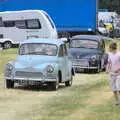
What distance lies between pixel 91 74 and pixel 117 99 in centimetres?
1157

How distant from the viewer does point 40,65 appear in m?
19.0

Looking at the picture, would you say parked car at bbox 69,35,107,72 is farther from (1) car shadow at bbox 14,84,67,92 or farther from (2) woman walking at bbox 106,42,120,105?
(2) woman walking at bbox 106,42,120,105

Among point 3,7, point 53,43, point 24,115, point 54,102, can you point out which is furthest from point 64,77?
point 3,7

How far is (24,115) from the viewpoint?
1370 centimetres

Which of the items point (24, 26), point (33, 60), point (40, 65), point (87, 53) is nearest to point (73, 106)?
point (40, 65)

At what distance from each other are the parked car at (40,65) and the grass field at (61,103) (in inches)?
13.1

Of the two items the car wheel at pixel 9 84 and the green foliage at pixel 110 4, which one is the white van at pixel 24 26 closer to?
the car wheel at pixel 9 84

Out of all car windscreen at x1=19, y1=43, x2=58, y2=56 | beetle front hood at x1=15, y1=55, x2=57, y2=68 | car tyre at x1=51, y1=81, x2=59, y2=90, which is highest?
car windscreen at x1=19, y1=43, x2=58, y2=56

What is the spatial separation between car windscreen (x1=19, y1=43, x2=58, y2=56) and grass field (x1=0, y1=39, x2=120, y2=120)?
1.20 metres

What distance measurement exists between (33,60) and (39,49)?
2.81ft

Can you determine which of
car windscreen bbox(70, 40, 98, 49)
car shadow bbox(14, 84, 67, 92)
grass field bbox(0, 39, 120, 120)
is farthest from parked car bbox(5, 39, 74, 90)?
car windscreen bbox(70, 40, 98, 49)

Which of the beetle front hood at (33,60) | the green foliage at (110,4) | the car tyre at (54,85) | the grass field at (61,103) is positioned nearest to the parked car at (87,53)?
the grass field at (61,103)

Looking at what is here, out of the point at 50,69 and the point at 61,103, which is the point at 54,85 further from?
Answer: the point at 61,103

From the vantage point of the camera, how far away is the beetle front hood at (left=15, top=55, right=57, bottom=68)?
19.0m
